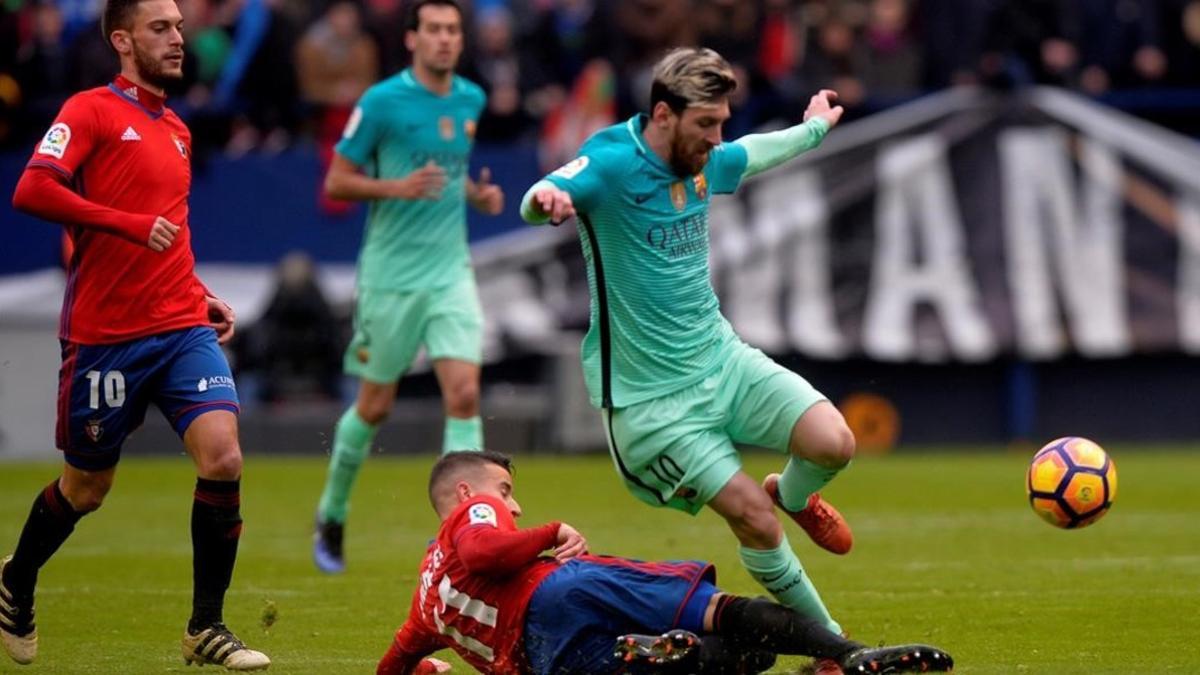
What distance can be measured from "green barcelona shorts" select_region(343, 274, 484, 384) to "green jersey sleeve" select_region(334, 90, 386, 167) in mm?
823

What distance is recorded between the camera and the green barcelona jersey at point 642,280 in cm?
810

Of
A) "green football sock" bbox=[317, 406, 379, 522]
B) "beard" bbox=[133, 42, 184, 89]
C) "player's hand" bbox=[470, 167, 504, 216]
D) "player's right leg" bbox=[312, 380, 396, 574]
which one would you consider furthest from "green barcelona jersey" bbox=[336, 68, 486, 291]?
"beard" bbox=[133, 42, 184, 89]

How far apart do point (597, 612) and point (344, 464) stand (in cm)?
486

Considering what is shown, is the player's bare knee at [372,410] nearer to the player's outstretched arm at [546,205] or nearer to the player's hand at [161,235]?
the player's hand at [161,235]

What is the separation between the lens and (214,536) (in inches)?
338

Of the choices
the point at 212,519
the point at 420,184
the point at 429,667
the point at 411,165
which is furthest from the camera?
the point at 411,165

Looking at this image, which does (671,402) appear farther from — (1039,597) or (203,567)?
(1039,597)

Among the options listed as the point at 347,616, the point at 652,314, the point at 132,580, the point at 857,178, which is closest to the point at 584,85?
the point at 857,178

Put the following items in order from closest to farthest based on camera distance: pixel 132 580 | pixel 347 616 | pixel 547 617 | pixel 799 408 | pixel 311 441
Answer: pixel 547 617
pixel 799 408
pixel 347 616
pixel 132 580
pixel 311 441

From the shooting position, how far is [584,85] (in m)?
20.7

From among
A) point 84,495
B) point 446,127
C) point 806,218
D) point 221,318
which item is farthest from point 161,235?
point 806,218

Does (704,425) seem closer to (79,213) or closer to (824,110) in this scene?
(824,110)

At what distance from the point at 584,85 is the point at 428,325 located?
8.90m

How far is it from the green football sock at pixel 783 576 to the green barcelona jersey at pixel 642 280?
74cm
